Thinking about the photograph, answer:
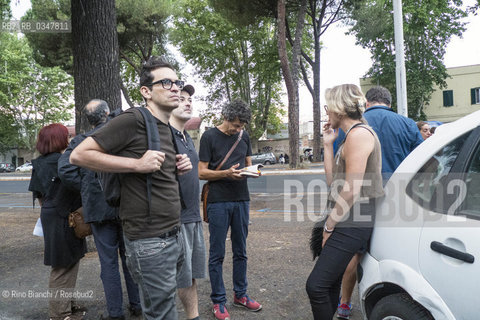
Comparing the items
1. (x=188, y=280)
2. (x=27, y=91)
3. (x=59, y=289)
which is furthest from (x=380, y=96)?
(x=27, y=91)

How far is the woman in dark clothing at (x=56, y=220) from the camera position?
10.5 feet

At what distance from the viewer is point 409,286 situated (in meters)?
1.91

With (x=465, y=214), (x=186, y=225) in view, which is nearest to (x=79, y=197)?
(x=186, y=225)

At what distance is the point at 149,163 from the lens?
1916 millimetres

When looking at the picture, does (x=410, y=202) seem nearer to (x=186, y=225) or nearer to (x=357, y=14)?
(x=186, y=225)

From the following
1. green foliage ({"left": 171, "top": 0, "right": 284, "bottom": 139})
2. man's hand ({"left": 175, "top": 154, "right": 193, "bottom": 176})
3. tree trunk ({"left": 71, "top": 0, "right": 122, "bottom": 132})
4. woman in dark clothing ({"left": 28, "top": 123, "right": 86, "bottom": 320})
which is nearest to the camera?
man's hand ({"left": 175, "top": 154, "right": 193, "bottom": 176})

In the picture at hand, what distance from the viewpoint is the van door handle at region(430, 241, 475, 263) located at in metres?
1.68

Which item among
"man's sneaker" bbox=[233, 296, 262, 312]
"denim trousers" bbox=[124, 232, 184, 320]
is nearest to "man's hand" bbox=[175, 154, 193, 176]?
"denim trousers" bbox=[124, 232, 184, 320]

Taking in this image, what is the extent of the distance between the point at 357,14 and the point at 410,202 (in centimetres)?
2647

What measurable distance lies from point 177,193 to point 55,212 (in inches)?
63.3

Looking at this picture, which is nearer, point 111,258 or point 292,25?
point 111,258

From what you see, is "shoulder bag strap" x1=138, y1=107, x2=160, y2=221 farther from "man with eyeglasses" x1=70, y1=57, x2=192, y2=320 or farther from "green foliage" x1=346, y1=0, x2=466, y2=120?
"green foliage" x1=346, y1=0, x2=466, y2=120

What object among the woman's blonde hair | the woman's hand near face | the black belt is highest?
the woman's blonde hair

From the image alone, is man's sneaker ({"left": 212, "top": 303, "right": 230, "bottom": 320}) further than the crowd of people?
Yes
